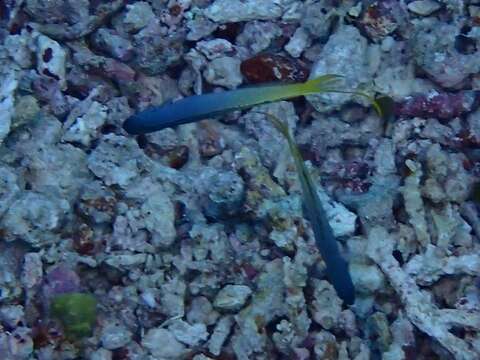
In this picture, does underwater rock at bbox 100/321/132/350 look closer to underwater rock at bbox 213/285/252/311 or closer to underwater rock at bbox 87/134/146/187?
underwater rock at bbox 213/285/252/311

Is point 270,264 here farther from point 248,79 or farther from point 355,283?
point 248,79

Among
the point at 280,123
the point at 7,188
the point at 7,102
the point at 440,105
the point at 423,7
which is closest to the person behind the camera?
the point at 280,123

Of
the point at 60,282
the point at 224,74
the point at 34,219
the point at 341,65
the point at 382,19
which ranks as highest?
the point at 382,19

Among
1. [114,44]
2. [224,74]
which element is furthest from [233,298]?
[114,44]

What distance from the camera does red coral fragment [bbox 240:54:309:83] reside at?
12.6 feet

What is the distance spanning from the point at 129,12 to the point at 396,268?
6.45 ft

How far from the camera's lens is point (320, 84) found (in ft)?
11.1

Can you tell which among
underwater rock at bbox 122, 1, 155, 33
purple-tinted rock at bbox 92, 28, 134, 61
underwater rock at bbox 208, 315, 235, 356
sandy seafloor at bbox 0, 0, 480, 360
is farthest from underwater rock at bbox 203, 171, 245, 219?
underwater rock at bbox 122, 1, 155, 33

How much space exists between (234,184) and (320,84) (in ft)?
1.95

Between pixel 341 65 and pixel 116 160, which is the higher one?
pixel 341 65

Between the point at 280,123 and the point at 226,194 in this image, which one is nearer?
the point at 280,123

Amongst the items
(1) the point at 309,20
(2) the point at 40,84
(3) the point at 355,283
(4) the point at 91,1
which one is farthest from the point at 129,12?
(3) the point at 355,283

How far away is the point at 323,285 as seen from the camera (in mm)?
3246

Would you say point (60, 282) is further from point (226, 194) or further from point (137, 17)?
point (137, 17)
